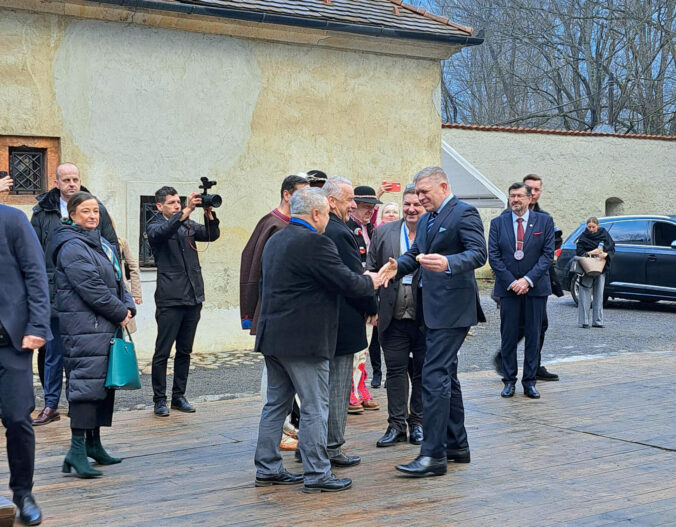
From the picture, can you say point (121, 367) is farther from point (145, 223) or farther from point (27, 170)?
point (145, 223)

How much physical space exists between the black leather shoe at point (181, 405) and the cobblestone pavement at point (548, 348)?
368 millimetres

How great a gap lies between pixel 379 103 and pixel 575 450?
25.2 feet

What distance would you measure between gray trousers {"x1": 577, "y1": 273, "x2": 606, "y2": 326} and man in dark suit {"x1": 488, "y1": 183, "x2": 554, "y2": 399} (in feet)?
21.5

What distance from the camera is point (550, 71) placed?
122 feet

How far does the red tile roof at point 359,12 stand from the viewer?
12211 mm

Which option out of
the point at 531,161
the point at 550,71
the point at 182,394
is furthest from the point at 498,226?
the point at 550,71

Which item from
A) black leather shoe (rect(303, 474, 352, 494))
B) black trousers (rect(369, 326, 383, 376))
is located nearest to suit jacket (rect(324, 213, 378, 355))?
black leather shoe (rect(303, 474, 352, 494))

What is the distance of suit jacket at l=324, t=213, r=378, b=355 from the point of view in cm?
615

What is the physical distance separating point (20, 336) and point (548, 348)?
9159 mm

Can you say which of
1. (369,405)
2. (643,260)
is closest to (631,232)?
(643,260)

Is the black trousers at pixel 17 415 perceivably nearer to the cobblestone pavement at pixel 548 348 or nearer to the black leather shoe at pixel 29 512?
the black leather shoe at pixel 29 512

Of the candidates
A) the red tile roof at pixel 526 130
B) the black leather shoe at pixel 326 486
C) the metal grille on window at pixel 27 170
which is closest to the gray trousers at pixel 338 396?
the black leather shoe at pixel 326 486

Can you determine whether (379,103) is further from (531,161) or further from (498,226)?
(531,161)

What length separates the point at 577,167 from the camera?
86.3 ft
